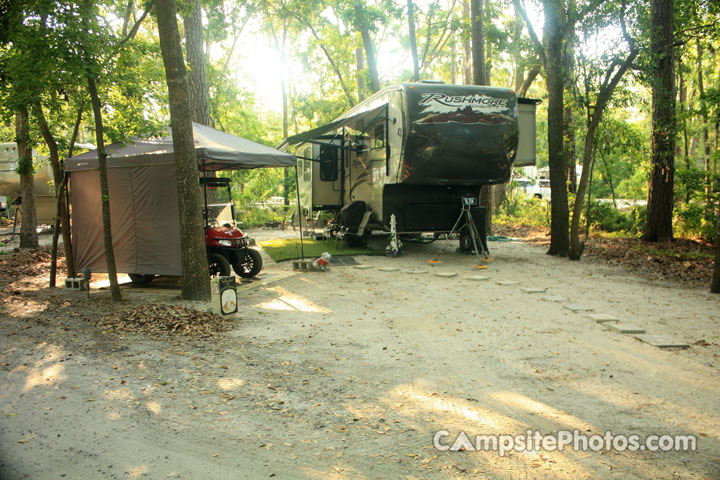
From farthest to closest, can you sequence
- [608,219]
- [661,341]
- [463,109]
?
[608,219]
[463,109]
[661,341]

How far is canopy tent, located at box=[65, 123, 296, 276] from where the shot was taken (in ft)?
27.0

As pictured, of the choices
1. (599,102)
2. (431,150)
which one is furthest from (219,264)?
(599,102)

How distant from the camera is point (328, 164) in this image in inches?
578

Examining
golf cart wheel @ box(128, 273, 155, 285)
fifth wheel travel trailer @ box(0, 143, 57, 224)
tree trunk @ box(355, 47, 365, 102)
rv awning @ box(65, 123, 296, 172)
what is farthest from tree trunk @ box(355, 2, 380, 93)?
fifth wheel travel trailer @ box(0, 143, 57, 224)

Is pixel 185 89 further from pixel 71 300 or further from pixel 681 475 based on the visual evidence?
pixel 681 475

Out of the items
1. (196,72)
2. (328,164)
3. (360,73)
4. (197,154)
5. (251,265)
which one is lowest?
(251,265)

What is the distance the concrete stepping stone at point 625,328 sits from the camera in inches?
217

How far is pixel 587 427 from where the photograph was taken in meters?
3.31

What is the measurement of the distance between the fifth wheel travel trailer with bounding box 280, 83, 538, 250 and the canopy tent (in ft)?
8.84

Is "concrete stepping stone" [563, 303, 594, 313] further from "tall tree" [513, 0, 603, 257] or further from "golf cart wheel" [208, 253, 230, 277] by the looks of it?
"golf cart wheel" [208, 253, 230, 277]

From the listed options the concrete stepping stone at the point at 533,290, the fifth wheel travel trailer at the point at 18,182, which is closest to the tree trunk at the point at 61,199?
the concrete stepping stone at the point at 533,290

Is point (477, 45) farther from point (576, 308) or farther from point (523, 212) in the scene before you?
point (576, 308)

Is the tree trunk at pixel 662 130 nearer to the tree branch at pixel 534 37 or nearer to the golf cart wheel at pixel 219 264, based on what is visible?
the tree branch at pixel 534 37

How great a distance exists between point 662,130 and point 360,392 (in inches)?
433
